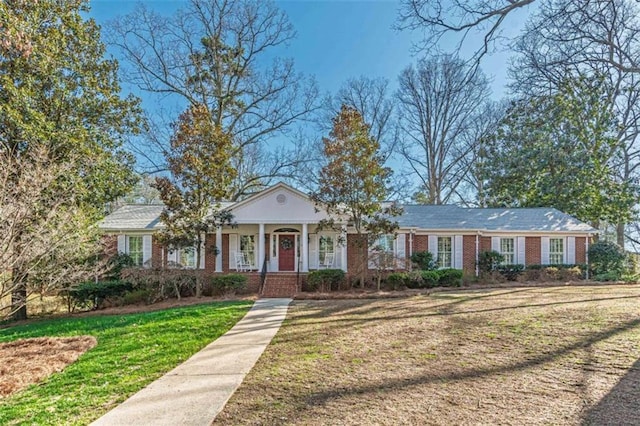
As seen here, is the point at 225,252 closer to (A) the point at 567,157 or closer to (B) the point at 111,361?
(B) the point at 111,361

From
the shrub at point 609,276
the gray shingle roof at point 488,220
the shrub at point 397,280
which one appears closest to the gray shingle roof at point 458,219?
the gray shingle roof at point 488,220

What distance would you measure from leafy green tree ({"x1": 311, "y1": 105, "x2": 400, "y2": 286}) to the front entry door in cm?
338

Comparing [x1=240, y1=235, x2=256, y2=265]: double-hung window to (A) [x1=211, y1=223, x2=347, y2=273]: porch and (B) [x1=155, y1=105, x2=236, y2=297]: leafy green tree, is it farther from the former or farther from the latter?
(B) [x1=155, y1=105, x2=236, y2=297]: leafy green tree

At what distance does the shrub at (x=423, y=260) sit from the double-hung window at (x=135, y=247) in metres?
13.3

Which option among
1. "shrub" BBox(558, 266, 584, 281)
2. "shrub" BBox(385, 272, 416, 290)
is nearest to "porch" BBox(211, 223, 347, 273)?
"shrub" BBox(385, 272, 416, 290)

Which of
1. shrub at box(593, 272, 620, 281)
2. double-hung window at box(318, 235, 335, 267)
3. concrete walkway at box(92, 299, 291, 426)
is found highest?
double-hung window at box(318, 235, 335, 267)

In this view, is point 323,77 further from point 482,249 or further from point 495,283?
point 495,283

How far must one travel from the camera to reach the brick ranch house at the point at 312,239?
16094mm

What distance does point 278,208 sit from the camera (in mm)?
16125

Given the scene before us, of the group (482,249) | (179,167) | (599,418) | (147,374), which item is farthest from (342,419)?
(482,249)

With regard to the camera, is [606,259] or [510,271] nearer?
[510,271]

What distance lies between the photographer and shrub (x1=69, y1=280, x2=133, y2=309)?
13.3 metres

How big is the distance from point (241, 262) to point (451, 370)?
13403 millimetres

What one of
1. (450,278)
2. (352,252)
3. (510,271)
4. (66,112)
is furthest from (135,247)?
(510,271)
